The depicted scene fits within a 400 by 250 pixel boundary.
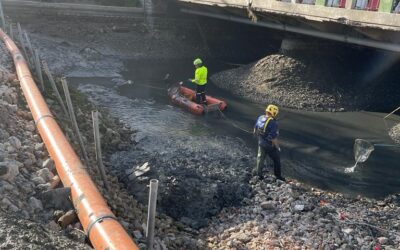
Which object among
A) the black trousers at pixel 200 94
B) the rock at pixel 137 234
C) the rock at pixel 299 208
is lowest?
the rock at pixel 299 208

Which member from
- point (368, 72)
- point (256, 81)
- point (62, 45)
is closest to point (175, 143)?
point (256, 81)

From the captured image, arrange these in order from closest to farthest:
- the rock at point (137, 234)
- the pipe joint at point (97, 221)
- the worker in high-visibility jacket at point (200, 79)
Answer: the pipe joint at point (97, 221) → the rock at point (137, 234) → the worker in high-visibility jacket at point (200, 79)

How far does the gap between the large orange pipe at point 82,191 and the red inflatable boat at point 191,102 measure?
21.6 ft

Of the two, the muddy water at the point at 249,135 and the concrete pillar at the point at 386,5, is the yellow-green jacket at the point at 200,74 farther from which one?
the concrete pillar at the point at 386,5

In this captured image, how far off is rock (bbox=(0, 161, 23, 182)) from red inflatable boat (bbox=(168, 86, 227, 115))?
8.99 metres

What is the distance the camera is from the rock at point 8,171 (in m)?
5.65

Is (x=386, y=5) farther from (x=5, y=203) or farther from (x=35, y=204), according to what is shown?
(x=5, y=203)

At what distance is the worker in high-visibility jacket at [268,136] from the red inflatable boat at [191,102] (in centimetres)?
520

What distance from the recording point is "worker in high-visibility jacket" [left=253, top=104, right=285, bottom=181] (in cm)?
912

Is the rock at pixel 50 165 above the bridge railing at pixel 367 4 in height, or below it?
below

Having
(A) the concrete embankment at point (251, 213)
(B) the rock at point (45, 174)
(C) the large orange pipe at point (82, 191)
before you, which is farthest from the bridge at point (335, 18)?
(B) the rock at point (45, 174)

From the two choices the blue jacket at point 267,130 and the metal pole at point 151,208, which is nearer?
the metal pole at point 151,208

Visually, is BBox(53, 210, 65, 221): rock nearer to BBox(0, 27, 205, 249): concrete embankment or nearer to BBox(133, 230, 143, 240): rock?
BBox(0, 27, 205, 249): concrete embankment

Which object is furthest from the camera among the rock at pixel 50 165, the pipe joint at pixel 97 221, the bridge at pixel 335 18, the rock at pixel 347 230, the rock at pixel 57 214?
the bridge at pixel 335 18
